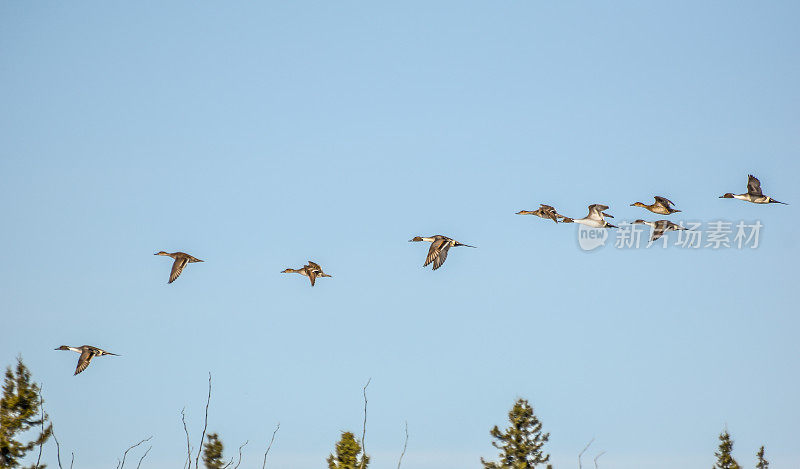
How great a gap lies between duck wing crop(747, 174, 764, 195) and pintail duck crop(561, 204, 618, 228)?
5.53 meters

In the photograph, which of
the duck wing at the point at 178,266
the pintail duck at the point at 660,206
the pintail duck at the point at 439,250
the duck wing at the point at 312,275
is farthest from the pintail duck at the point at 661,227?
the duck wing at the point at 178,266

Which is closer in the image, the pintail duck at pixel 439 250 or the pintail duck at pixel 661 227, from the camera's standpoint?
the pintail duck at pixel 439 250

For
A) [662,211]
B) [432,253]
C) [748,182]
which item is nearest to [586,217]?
[662,211]

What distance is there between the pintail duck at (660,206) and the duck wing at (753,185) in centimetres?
308

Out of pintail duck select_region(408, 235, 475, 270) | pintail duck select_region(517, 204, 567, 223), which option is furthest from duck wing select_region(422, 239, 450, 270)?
pintail duck select_region(517, 204, 567, 223)

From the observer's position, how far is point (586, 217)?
174ft

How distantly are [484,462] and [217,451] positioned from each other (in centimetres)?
1382

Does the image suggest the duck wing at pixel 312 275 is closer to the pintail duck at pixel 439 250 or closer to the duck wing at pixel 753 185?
the pintail duck at pixel 439 250

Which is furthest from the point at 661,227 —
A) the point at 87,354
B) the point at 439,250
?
the point at 87,354

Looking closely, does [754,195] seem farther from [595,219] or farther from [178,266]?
[178,266]

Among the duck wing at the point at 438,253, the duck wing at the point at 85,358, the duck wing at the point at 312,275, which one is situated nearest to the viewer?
the duck wing at the point at 85,358

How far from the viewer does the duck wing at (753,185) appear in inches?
1953

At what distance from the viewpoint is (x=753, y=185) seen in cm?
4984

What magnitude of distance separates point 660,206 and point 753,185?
160 inches
